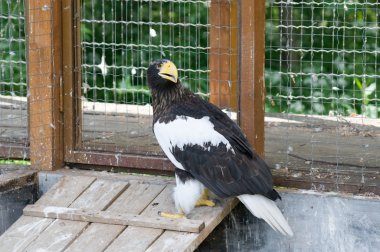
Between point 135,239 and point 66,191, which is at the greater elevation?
point 66,191

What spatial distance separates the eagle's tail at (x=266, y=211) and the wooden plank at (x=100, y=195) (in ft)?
2.62

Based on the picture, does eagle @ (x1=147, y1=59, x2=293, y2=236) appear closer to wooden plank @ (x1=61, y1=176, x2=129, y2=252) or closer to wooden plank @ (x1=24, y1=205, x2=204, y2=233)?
wooden plank @ (x1=24, y1=205, x2=204, y2=233)

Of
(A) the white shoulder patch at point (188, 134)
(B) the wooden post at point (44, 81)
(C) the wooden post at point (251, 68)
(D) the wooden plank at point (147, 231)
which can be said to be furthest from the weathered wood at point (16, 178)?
(C) the wooden post at point (251, 68)

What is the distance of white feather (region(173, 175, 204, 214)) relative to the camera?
5062 millimetres

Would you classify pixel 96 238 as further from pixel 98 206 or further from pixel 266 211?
pixel 266 211

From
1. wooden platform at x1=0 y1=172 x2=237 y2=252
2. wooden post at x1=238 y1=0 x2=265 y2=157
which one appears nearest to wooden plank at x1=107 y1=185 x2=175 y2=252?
wooden platform at x1=0 y1=172 x2=237 y2=252

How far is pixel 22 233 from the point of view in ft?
16.6

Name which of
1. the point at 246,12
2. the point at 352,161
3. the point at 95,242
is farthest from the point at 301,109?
the point at 95,242

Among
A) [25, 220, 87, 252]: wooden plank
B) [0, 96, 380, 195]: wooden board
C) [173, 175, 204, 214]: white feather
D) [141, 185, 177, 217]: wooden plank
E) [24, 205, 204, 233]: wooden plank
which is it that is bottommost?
[25, 220, 87, 252]: wooden plank

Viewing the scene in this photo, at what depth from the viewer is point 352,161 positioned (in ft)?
18.7

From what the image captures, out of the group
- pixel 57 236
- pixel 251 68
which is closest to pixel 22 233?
pixel 57 236

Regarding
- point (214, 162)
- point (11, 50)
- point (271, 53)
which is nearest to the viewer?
point (214, 162)

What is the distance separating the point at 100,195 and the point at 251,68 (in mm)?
1131

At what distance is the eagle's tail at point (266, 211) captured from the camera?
4961 mm
